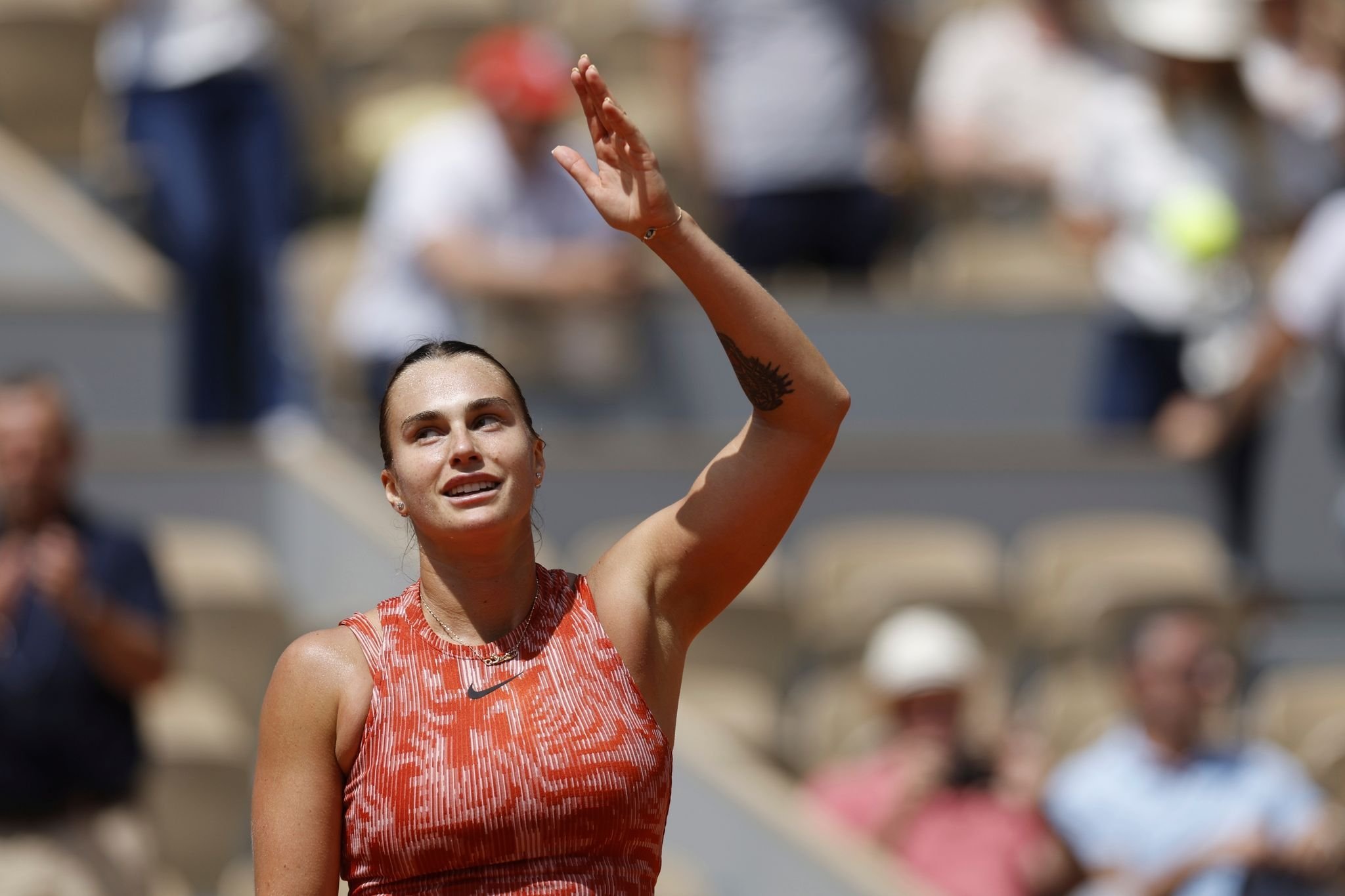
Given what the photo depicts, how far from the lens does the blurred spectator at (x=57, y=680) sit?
15.5 feet

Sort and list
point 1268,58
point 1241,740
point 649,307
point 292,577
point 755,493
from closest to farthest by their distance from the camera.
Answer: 1. point 755,493
2. point 1241,740
3. point 292,577
4. point 649,307
5. point 1268,58

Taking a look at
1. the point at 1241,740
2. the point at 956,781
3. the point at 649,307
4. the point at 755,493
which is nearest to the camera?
the point at 755,493

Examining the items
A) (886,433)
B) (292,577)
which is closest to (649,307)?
(886,433)

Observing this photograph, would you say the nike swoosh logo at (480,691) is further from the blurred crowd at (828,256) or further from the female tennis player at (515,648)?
the blurred crowd at (828,256)

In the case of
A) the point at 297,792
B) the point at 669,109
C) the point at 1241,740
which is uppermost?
the point at 669,109

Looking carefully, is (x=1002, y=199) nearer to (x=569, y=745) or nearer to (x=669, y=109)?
(x=669, y=109)

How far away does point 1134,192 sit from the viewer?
6.94m

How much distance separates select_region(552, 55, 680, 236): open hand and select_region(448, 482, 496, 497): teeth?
323 millimetres

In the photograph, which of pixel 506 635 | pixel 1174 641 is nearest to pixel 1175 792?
pixel 1174 641

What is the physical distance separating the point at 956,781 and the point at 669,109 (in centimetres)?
396

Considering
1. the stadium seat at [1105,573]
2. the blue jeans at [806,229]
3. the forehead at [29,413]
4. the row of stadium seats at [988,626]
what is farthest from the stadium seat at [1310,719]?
the forehead at [29,413]

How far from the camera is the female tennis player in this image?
222 cm

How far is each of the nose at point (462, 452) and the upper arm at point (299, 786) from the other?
266 millimetres

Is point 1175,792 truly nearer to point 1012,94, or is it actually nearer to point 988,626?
point 988,626
